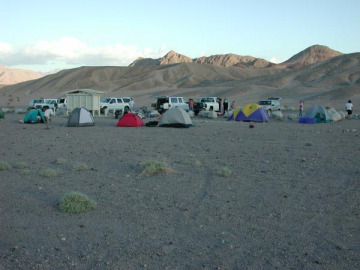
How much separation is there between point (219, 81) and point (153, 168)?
10441cm

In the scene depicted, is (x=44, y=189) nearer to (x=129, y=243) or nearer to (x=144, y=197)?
(x=144, y=197)

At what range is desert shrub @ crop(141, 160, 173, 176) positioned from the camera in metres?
10.3

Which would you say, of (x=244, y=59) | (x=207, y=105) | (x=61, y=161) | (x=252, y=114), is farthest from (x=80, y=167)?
(x=244, y=59)

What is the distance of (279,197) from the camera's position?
8.53 metres

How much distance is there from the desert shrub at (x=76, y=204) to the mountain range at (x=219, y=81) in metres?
56.8

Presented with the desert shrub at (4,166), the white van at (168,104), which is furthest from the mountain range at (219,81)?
the desert shrub at (4,166)

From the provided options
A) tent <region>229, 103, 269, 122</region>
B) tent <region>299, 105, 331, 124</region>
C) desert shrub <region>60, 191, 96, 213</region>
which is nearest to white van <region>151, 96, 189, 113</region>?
tent <region>229, 103, 269, 122</region>

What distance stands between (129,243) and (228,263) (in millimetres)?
1422

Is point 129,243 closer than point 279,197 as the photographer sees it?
Yes

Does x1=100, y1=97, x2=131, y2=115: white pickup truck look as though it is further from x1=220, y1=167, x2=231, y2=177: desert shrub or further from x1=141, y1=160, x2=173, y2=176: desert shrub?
x1=220, y1=167, x2=231, y2=177: desert shrub

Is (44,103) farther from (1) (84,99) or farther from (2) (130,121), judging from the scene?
(2) (130,121)

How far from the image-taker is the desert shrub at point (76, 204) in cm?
734

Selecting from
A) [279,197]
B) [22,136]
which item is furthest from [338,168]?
[22,136]

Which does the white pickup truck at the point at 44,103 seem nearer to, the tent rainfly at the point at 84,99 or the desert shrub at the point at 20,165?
the tent rainfly at the point at 84,99
